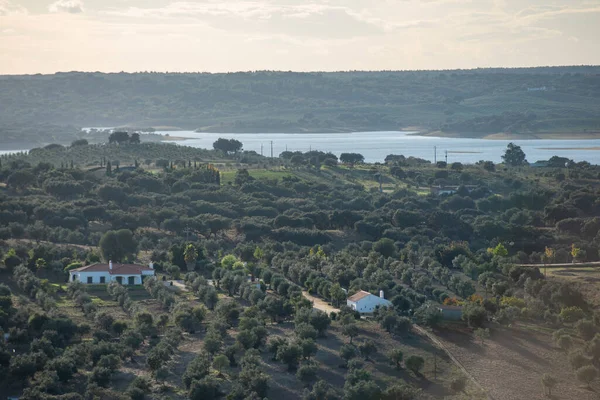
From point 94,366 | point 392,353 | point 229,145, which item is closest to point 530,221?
point 392,353

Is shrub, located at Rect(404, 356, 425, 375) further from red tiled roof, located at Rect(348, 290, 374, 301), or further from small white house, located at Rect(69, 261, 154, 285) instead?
small white house, located at Rect(69, 261, 154, 285)

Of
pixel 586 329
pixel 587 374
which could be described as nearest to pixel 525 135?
pixel 586 329

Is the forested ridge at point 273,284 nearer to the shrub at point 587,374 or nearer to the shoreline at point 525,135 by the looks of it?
the shrub at point 587,374

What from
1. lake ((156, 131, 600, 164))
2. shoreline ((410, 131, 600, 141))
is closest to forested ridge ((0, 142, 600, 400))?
lake ((156, 131, 600, 164))

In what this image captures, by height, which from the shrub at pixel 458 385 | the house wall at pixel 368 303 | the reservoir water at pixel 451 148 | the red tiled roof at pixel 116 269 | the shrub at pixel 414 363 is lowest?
the reservoir water at pixel 451 148

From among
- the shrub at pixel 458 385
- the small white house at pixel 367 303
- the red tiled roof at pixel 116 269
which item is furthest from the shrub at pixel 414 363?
the red tiled roof at pixel 116 269

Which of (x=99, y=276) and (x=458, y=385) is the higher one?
(x=99, y=276)

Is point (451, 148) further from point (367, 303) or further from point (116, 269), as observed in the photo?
point (367, 303)

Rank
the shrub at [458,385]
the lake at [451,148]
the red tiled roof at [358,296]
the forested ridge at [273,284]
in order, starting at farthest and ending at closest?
1. the lake at [451,148]
2. the red tiled roof at [358,296]
3. the forested ridge at [273,284]
4. the shrub at [458,385]
